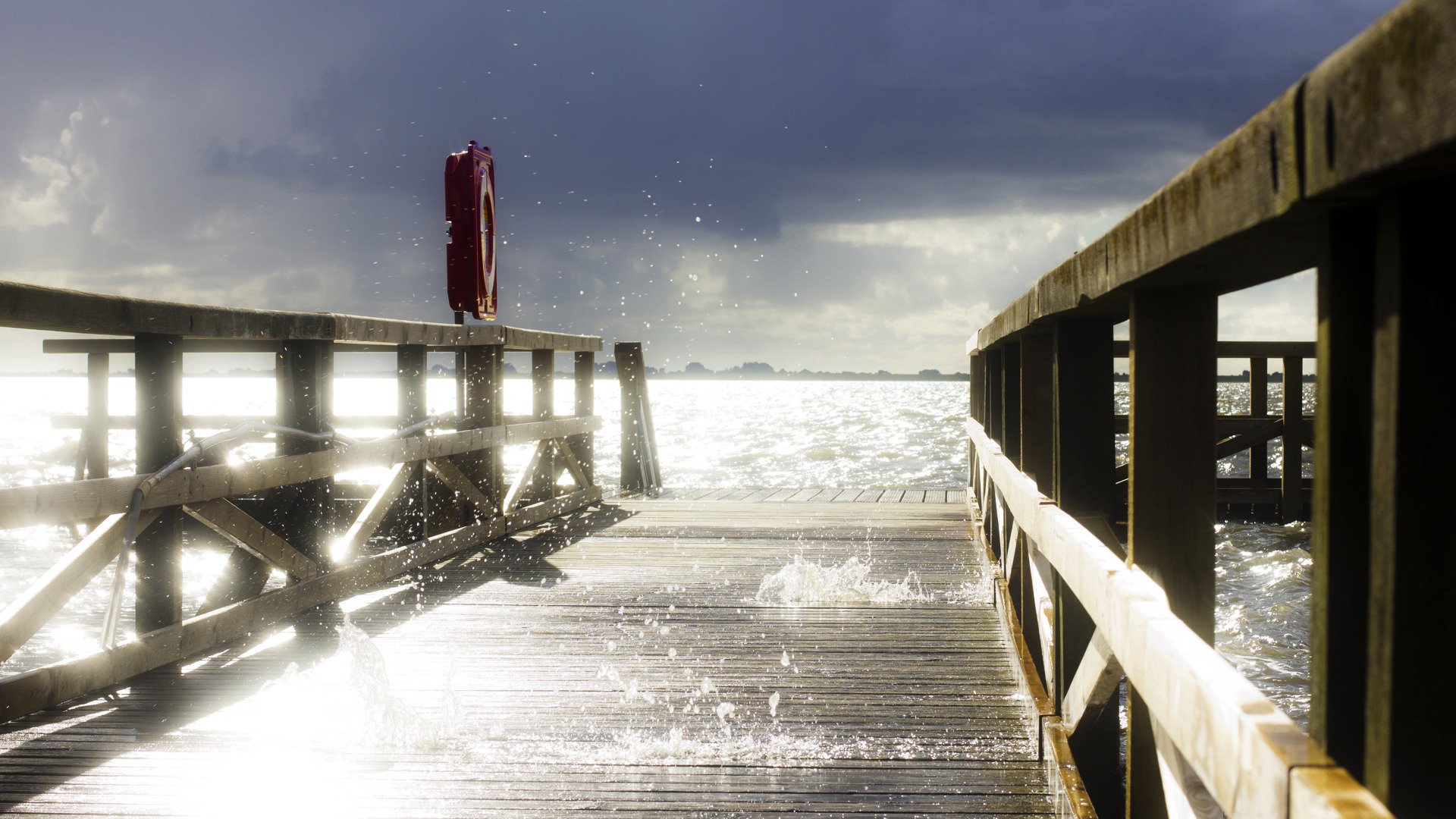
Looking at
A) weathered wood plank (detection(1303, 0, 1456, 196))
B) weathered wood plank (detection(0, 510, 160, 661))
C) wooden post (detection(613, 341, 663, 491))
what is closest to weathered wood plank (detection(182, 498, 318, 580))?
weathered wood plank (detection(0, 510, 160, 661))

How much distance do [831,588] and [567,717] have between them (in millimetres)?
2402

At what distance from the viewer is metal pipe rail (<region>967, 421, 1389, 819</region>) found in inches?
Result: 47.8

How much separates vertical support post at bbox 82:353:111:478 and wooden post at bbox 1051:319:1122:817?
9001 mm

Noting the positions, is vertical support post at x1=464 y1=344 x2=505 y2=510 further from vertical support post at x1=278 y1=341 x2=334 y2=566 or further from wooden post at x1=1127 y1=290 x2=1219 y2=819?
wooden post at x1=1127 y1=290 x2=1219 y2=819

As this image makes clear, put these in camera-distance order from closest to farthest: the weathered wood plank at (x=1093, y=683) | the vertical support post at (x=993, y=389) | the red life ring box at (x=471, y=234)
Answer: the weathered wood plank at (x=1093, y=683) < the vertical support post at (x=993, y=389) < the red life ring box at (x=471, y=234)

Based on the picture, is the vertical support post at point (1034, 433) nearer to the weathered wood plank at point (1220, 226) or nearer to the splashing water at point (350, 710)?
the weathered wood plank at point (1220, 226)

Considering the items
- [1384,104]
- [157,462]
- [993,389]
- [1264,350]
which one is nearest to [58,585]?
[157,462]

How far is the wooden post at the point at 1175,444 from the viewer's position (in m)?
2.17

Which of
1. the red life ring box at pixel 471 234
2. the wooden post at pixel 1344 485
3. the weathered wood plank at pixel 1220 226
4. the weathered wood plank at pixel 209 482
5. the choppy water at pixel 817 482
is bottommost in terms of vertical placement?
the choppy water at pixel 817 482

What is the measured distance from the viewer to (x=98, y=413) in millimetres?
10047

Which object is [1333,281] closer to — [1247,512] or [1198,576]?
[1198,576]

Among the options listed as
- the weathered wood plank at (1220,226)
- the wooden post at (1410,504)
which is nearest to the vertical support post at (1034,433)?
the weathered wood plank at (1220,226)

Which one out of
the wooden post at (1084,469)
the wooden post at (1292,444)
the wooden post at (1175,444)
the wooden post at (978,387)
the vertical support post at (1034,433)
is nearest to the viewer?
the wooden post at (1175,444)

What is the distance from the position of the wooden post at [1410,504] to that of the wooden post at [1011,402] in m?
4.34
